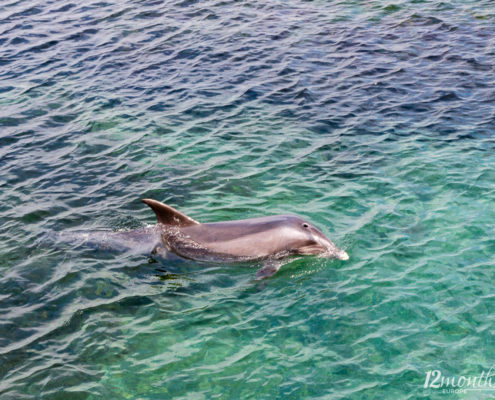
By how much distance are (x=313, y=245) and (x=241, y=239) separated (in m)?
1.28

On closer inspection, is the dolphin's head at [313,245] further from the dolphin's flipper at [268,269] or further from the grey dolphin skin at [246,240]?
the dolphin's flipper at [268,269]

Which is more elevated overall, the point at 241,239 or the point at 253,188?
the point at 241,239

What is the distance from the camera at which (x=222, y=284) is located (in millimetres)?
11070

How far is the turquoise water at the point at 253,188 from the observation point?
31.2ft

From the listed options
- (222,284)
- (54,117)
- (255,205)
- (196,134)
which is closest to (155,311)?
(222,284)

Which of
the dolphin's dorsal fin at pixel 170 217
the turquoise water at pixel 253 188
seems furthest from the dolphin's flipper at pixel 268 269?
the dolphin's dorsal fin at pixel 170 217

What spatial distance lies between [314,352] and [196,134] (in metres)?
8.19

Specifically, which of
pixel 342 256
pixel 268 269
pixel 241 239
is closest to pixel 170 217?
pixel 241 239

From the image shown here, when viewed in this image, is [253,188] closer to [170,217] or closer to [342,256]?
[170,217]

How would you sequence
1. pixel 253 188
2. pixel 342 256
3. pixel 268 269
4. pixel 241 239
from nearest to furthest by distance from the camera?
pixel 268 269 → pixel 342 256 → pixel 241 239 → pixel 253 188

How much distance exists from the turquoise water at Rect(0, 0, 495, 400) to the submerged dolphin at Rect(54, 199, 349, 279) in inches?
11.4

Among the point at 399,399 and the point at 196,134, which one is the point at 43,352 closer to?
the point at 399,399

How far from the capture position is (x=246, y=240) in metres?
11.5

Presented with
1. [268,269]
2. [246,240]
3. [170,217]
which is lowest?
[268,269]
